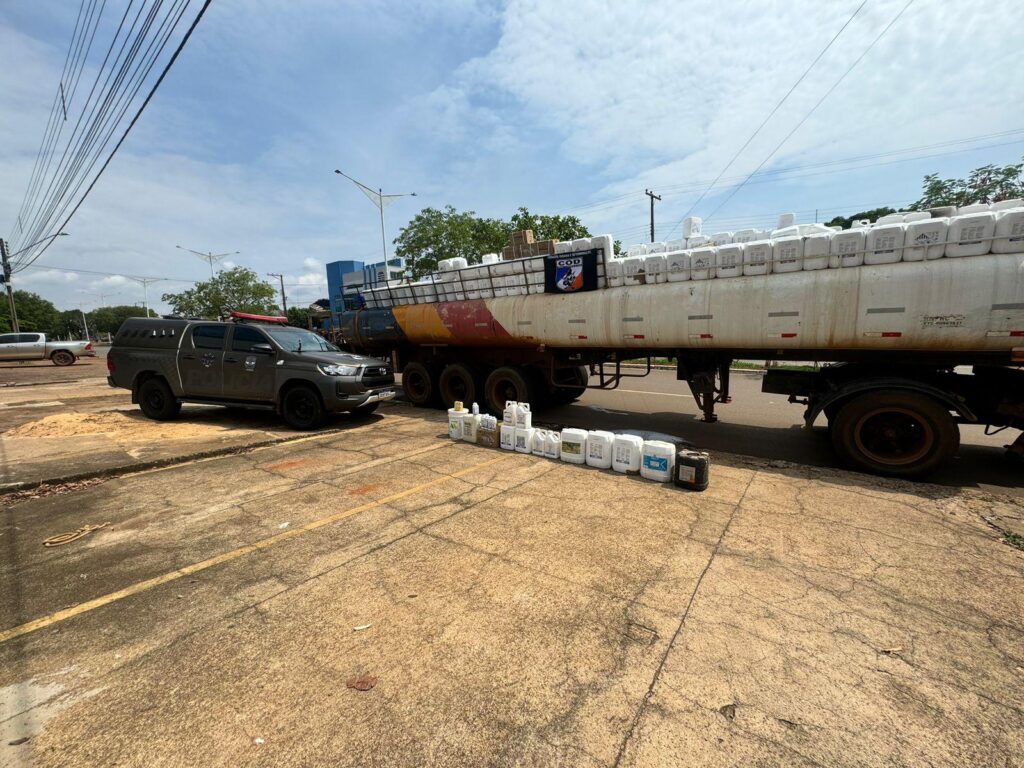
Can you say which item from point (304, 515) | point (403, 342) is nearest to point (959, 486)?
point (304, 515)

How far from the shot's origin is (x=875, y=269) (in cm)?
499

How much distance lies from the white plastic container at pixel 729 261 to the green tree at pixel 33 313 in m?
90.0

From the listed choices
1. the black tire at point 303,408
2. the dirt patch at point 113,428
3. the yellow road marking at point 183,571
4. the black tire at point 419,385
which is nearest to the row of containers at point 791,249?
the black tire at point 419,385

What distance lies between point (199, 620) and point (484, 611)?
1682 millimetres

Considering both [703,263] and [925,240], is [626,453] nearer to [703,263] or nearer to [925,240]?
[703,263]

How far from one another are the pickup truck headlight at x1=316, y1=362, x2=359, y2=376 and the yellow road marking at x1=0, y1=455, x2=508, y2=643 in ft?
11.5

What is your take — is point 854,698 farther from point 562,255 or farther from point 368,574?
point 562,255

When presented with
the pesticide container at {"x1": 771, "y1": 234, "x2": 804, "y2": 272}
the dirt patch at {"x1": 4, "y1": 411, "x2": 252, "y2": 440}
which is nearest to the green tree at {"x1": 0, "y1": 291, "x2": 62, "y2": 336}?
the dirt patch at {"x1": 4, "y1": 411, "x2": 252, "y2": 440}

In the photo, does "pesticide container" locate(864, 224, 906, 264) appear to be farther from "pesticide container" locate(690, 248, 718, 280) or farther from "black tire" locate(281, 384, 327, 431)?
"black tire" locate(281, 384, 327, 431)

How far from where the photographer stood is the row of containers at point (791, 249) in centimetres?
458

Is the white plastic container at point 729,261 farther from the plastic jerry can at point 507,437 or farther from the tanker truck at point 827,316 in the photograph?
the plastic jerry can at point 507,437

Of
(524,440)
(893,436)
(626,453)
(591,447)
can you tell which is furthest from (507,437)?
(893,436)

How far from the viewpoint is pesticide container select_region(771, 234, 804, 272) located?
17.8ft

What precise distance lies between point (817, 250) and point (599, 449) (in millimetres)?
3670
